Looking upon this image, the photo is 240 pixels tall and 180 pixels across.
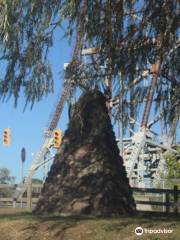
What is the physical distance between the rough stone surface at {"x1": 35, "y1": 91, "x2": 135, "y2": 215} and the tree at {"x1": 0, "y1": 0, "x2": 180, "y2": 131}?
147 inches

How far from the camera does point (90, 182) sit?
14.4 m

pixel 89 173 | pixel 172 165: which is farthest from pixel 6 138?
pixel 89 173

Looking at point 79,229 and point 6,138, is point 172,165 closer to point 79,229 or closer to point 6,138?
point 6,138

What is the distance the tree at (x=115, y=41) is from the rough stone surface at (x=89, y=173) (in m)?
3.73

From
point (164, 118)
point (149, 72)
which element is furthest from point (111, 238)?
point (149, 72)

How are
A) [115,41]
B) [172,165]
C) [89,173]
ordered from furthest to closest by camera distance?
1. [172,165]
2. [89,173]
3. [115,41]

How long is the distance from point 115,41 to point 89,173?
5312 millimetres

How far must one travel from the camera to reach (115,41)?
9.93 metres

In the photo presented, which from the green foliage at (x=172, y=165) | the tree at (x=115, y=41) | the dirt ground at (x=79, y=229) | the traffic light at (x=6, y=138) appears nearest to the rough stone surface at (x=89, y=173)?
the dirt ground at (x=79, y=229)

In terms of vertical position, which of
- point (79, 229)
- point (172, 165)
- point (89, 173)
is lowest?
point (79, 229)

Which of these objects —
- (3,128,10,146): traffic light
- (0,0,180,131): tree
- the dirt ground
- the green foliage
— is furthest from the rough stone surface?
the green foliage

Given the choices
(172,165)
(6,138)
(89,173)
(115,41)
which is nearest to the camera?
(115,41)

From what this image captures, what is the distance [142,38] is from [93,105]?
5.17m

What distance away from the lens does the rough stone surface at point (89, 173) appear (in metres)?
14.2
